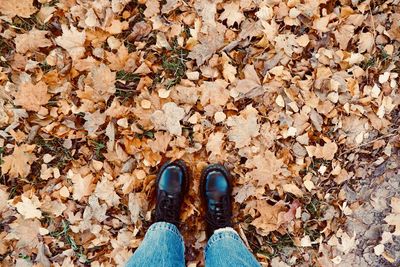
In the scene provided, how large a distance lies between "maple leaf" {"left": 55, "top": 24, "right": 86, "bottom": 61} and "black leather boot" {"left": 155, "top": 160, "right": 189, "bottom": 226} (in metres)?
0.69

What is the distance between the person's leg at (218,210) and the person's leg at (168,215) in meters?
0.12

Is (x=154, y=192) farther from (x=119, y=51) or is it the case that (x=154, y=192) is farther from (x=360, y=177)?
A: (x=360, y=177)

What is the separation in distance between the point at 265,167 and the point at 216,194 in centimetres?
28

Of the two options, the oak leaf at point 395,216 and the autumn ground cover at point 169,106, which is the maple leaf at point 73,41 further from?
the oak leaf at point 395,216

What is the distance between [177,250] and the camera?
85.8 inches

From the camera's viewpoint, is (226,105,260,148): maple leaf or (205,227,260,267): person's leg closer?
(205,227,260,267): person's leg

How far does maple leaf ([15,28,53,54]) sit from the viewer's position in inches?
88.8

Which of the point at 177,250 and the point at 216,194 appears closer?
the point at 177,250

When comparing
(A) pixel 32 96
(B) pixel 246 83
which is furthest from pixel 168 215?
(A) pixel 32 96

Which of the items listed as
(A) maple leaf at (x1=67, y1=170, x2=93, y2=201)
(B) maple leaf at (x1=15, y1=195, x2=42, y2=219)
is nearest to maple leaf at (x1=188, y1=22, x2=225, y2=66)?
(A) maple leaf at (x1=67, y1=170, x2=93, y2=201)

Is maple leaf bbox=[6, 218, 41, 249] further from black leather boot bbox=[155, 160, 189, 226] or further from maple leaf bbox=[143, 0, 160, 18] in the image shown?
maple leaf bbox=[143, 0, 160, 18]

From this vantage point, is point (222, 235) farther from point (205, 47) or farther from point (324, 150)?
point (205, 47)

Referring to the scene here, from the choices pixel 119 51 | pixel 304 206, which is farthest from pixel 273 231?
pixel 119 51

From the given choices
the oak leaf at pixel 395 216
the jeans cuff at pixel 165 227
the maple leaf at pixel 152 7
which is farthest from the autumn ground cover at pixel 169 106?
the oak leaf at pixel 395 216
